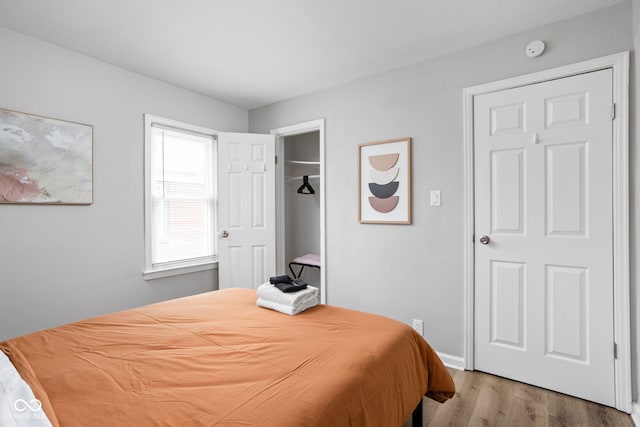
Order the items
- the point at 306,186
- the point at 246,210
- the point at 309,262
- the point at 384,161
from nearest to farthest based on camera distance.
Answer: the point at 384,161 < the point at 246,210 < the point at 309,262 < the point at 306,186

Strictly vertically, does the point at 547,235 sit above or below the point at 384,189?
below

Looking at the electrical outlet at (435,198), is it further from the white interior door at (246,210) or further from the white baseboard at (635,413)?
the white interior door at (246,210)

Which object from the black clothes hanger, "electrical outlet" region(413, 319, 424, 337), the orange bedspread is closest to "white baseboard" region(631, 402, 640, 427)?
the orange bedspread

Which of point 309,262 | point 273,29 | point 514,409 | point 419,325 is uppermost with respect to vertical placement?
point 273,29

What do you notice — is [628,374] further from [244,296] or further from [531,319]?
[244,296]

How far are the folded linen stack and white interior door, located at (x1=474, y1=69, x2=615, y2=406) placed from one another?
1.38 meters

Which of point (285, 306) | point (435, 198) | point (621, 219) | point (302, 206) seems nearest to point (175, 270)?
point (285, 306)

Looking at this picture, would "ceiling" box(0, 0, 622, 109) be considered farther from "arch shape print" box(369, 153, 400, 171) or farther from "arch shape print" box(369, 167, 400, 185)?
"arch shape print" box(369, 167, 400, 185)

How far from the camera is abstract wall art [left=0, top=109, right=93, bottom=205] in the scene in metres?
2.17

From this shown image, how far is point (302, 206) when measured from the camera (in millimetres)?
4727

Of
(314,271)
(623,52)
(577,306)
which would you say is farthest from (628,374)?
(314,271)

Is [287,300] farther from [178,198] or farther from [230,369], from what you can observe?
[178,198]

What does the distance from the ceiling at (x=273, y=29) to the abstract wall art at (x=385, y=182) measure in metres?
0.72

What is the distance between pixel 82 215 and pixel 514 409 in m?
3.40
